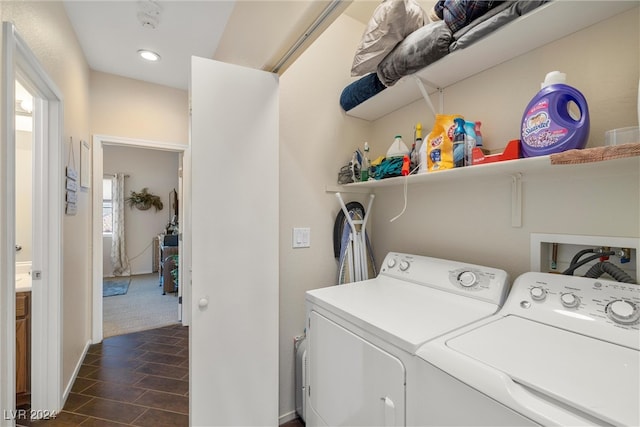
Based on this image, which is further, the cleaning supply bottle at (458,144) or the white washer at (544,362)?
the cleaning supply bottle at (458,144)

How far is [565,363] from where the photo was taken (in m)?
0.73

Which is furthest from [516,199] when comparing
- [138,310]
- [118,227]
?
[118,227]

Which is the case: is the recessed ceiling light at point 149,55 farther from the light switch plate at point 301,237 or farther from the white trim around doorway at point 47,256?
the light switch plate at point 301,237

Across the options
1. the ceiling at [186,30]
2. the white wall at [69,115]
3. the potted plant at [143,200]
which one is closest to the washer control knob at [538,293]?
the ceiling at [186,30]

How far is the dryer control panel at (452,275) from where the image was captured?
118 cm

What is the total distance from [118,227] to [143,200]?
708 mm

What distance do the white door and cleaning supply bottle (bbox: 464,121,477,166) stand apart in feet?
3.11

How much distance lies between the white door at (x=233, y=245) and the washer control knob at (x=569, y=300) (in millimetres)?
1246

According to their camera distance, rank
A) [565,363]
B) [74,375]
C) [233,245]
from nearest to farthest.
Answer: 1. [565,363]
2. [233,245]
3. [74,375]

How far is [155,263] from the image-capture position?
6109mm

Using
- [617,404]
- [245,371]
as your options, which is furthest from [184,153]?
[617,404]

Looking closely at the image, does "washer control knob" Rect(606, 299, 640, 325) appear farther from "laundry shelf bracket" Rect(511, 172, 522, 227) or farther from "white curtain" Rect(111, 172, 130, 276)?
"white curtain" Rect(111, 172, 130, 276)

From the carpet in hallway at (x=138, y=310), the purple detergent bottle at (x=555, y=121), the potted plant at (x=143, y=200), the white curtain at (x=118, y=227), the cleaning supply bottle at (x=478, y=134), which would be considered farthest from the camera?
the potted plant at (x=143, y=200)

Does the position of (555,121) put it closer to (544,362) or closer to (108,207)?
(544,362)
